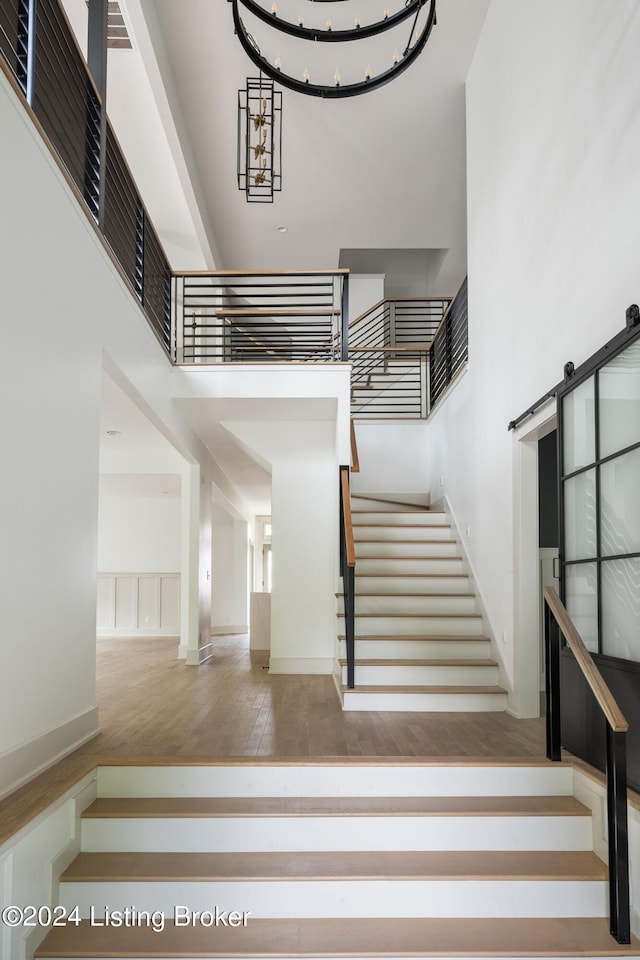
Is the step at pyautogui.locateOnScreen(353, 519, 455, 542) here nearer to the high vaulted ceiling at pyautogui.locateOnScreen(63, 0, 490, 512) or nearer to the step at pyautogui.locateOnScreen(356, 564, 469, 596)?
the step at pyautogui.locateOnScreen(356, 564, 469, 596)

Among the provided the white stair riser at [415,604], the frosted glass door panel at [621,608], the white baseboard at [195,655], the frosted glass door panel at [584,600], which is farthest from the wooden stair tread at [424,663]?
the white baseboard at [195,655]

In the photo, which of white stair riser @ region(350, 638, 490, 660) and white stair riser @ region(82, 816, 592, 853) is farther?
white stair riser @ region(350, 638, 490, 660)

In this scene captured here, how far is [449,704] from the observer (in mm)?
5438

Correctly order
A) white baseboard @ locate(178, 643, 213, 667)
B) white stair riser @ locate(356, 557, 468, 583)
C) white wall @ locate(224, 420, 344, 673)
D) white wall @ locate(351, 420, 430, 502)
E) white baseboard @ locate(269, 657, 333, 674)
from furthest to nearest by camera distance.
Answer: white wall @ locate(351, 420, 430, 502) < white baseboard @ locate(178, 643, 213, 667) < white wall @ locate(224, 420, 344, 673) < white baseboard @ locate(269, 657, 333, 674) < white stair riser @ locate(356, 557, 468, 583)

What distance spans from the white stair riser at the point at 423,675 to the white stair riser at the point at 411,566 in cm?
138

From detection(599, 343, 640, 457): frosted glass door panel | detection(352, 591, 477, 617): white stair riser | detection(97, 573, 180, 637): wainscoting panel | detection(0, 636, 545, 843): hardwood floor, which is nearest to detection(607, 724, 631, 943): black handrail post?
detection(0, 636, 545, 843): hardwood floor

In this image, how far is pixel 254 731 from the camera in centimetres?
470

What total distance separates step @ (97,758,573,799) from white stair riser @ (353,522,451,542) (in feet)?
12.5

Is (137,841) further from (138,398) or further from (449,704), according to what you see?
(138,398)

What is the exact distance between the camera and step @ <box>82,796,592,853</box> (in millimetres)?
3506

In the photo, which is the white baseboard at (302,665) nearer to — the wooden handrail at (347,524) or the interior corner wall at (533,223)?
the interior corner wall at (533,223)

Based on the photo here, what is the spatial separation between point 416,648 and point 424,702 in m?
0.66

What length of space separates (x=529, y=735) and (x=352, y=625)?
1.46 m

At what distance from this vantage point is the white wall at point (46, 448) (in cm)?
320
